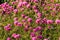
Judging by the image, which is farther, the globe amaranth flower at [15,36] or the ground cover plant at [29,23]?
the ground cover plant at [29,23]

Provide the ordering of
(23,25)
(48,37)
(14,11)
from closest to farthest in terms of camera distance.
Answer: (48,37), (23,25), (14,11)

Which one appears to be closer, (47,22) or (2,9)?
(47,22)

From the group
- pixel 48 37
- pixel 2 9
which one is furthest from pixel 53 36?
pixel 2 9

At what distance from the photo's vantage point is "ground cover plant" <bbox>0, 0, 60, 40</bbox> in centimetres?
459

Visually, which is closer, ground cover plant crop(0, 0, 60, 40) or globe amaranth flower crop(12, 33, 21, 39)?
globe amaranth flower crop(12, 33, 21, 39)

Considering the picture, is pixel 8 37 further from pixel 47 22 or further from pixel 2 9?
pixel 2 9

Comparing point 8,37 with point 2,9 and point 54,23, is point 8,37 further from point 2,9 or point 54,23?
point 2,9

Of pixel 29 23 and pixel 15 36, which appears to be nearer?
pixel 15 36

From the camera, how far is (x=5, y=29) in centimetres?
478

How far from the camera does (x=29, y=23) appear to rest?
487cm

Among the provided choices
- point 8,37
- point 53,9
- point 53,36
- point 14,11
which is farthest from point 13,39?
point 53,9

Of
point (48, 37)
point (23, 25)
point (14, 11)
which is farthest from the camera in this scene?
point (14, 11)

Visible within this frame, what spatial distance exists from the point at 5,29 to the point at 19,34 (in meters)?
0.35

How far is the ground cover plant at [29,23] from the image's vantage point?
4594 millimetres
